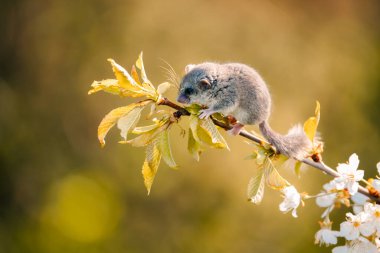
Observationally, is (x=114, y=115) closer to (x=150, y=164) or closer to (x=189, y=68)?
(x=150, y=164)

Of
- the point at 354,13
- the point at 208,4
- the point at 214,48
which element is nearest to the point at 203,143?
the point at 214,48

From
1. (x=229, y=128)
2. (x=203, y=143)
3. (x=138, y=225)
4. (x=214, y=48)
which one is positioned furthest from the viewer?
(x=214, y=48)

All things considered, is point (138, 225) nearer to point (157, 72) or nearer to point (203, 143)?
point (157, 72)

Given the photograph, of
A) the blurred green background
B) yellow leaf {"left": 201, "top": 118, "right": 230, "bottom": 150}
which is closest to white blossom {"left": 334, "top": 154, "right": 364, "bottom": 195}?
yellow leaf {"left": 201, "top": 118, "right": 230, "bottom": 150}

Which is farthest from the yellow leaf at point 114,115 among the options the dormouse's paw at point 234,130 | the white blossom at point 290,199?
the white blossom at point 290,199

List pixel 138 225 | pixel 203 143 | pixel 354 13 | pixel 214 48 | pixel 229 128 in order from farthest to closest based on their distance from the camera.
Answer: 1. pixel 354 13
2. pixel 214 48
3. pixel 138 225
4. pixel 229 128
5. pixel 203 143

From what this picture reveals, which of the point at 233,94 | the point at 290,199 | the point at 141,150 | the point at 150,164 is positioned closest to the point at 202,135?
the point at 150,164

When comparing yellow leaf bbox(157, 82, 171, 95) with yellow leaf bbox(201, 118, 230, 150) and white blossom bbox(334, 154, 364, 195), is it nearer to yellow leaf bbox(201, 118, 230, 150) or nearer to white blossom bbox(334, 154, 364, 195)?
yellow leaf bbox(201, 118, 230, 150)
